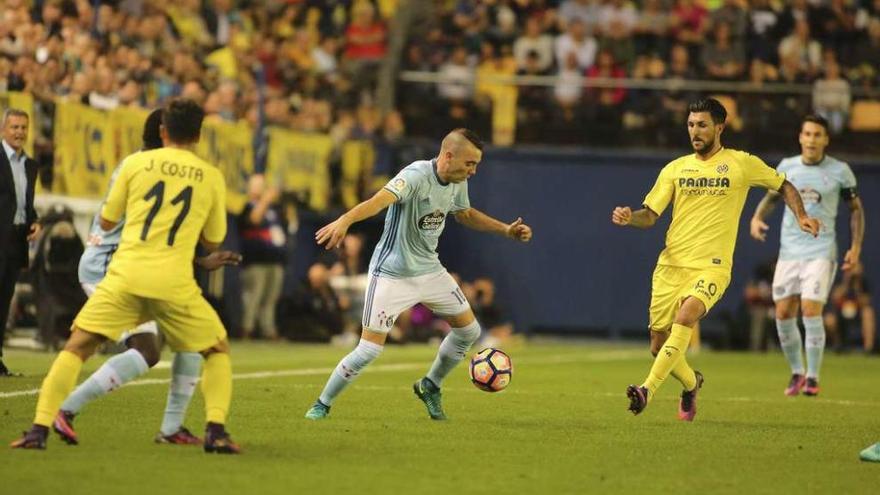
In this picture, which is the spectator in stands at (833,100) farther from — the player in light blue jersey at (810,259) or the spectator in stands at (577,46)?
the player in light blue jersey at (810,259)

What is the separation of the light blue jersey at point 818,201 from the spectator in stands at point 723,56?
11.5m

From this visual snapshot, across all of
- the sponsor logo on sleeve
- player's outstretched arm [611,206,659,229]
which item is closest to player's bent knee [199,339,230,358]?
the sponsor logo on sleeve

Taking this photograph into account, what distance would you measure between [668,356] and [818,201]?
15.4 ft

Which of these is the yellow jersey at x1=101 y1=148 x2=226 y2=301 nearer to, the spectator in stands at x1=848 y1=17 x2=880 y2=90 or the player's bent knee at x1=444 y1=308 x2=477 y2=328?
the player's bent knee at x1=444 y1=308 x2=477 y2=328

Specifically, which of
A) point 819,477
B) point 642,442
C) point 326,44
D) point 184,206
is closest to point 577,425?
→ point 642,442

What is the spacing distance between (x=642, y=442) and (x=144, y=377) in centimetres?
598

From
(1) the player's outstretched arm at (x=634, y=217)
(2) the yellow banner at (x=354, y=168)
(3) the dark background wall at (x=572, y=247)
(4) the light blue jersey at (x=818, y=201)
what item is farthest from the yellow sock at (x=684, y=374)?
(3) the dark background wall at (x=572, y=247)

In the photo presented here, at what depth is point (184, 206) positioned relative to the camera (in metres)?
8.91

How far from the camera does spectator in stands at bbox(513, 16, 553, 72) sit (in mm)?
28000

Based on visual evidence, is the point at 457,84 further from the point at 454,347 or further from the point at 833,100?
the point at 454,347

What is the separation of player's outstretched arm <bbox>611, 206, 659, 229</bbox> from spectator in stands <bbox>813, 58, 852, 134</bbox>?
15.3 m

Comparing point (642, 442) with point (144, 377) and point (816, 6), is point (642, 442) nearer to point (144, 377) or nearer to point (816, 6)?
point (144, 377)

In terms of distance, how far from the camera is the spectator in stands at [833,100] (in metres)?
26.8

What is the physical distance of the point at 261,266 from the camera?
24562 mm
